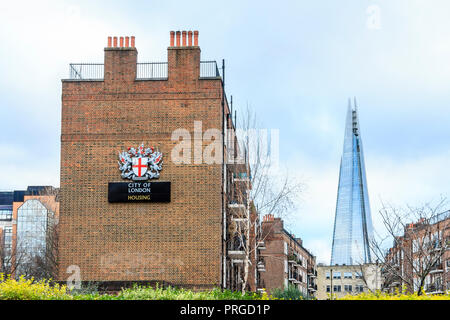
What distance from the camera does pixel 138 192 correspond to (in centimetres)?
3362

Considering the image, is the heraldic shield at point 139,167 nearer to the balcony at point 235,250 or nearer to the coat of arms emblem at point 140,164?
the coat of arms emblem at point 140,164

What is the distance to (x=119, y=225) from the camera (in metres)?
33.4

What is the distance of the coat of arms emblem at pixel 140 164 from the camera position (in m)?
33.7

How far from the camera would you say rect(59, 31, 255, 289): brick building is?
1302 inches

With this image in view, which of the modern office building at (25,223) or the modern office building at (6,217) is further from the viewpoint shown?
the modern office building at (6,217)

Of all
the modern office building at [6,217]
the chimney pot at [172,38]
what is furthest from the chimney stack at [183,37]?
the modern office building at [6,217]

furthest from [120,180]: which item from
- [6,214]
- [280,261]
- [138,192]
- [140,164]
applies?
[6,214]

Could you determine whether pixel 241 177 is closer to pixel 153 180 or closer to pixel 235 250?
pixel 235 250

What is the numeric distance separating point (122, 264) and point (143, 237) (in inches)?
68.5

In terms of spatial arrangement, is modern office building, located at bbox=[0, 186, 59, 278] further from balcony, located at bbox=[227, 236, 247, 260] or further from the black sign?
the black sign

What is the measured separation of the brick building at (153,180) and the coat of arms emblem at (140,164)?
36cm

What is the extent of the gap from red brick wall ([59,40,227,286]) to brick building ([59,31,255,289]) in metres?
0.05
